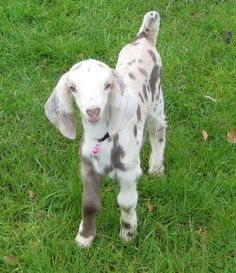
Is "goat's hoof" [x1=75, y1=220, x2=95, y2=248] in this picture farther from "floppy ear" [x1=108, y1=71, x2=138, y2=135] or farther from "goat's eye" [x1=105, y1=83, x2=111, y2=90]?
"goat's eye" [x1=105, y1=83, x2=111, y2=90]

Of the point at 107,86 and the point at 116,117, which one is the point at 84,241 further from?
the point at 107,86

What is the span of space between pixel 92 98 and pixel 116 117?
0.82 ft

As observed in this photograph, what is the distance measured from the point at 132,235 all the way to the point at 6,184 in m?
0.84

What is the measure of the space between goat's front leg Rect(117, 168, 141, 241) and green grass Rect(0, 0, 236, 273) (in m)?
0.10

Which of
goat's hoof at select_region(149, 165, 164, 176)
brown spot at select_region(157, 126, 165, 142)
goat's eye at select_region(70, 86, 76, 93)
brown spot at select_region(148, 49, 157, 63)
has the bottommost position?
goat's hoof at select_region(149, 165, 164, 176)

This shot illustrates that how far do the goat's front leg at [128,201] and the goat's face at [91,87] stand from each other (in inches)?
17.5

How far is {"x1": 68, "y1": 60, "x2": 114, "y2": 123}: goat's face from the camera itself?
7.75 ft


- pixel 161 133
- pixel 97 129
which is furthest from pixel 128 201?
pixel 161 133

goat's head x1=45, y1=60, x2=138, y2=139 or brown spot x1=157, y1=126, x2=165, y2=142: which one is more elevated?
goat's head x1=45, y1=60, x2=138, y2=139

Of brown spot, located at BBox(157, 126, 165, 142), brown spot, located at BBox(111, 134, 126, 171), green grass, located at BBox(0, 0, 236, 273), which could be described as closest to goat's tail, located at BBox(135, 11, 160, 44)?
brown spot, located at BBox(157, 126, 165, 142)

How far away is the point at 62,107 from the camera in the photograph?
255cm

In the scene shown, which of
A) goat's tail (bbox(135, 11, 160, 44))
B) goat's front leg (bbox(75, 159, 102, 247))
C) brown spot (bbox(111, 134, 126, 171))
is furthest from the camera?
goat's tail (bbox(135, 11, 160, 44))

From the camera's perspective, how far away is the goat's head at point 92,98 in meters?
2.38

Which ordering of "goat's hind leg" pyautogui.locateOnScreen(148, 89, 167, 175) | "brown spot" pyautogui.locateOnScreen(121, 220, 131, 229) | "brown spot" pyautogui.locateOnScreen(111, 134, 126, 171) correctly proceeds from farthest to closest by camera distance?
"goat's hind leg" pyautogui.locateOnScreen(148, 89, 167, 175), "brown spot" pyautogui.locateOnScreen(121, 220, 131, 229), "brown spot" pyautogui.locateOnScreen(111, 134, 126, 171)
